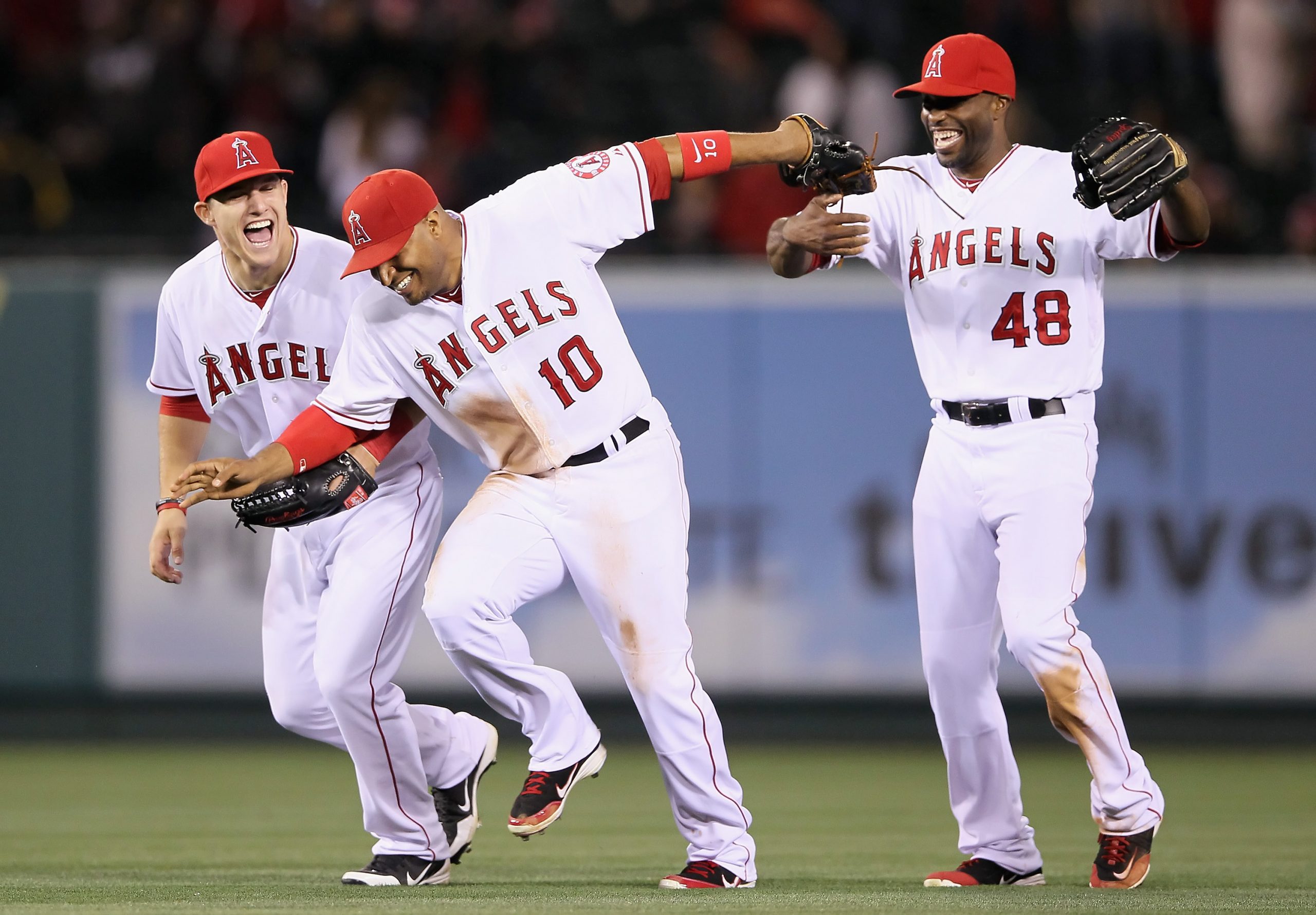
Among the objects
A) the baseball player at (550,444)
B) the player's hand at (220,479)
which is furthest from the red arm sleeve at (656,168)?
the player's hand at (220,479)

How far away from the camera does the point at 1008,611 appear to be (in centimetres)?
518

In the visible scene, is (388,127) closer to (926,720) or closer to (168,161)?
(168,161)

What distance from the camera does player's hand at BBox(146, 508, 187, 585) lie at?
17.5 ft

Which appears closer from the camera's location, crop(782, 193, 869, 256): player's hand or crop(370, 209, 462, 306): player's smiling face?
crop(370, 209, 462, 306): player's smiling face

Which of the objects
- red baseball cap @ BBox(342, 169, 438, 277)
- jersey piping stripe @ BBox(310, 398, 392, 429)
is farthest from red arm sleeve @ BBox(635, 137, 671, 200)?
jersey piping stripe @ BBox(310, 398, 392, 429)

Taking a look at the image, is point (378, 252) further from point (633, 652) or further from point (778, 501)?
point (778, 501)

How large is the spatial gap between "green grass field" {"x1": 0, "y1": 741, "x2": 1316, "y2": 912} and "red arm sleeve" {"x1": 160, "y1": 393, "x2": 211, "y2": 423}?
1.44 metres

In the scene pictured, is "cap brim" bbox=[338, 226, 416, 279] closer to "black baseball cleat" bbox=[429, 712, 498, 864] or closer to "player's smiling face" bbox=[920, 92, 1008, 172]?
"player's smiling face" bbox=[920, 92, 1008, 172]

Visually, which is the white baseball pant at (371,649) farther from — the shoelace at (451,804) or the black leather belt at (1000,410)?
the black leather belt at (1000,410)

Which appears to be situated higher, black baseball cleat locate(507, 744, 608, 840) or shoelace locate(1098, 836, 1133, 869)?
black baseball cleat locate(507, 744, 608, 840)

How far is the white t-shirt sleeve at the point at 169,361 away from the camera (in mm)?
5652

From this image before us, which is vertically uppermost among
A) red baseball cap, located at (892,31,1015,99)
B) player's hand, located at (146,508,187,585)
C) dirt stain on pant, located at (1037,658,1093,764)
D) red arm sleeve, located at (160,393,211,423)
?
red baseball cap, located at (892,31,1015,99)

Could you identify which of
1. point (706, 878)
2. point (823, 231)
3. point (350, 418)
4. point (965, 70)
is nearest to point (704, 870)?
point (706, 878)

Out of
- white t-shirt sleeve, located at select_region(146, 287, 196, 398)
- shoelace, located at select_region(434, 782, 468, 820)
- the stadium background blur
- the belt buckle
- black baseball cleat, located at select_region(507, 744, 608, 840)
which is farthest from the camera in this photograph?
the stadium background blur
